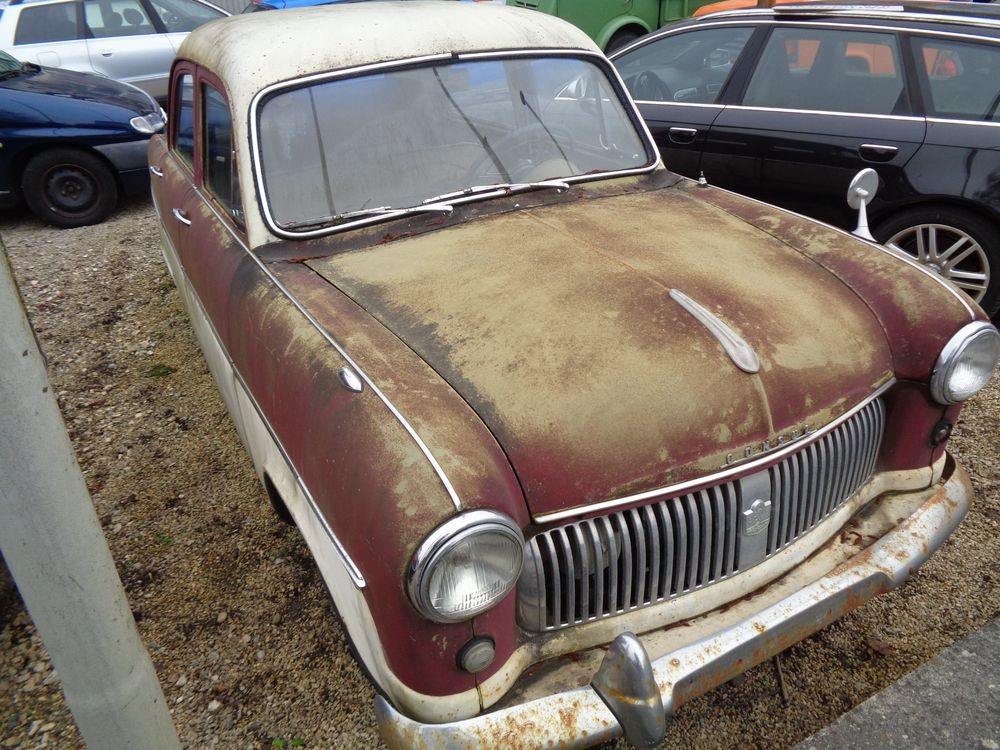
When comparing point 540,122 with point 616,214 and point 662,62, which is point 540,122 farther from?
point 662,62

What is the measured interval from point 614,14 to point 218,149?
289 inches

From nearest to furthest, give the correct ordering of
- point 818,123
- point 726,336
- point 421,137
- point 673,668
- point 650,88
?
1. point 673,668
2. point 726,336
3. point 421,137
4. point 818,123
5. point 650,88

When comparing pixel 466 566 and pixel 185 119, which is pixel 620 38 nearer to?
pixel 185 119

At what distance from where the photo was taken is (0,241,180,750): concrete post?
126 centimetres

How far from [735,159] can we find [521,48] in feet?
6.67

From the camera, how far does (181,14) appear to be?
7973 millimetres

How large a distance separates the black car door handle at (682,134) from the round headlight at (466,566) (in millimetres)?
3836

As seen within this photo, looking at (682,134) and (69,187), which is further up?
(682,134)

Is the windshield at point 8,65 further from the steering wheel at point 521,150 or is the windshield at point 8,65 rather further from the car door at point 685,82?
the steering wheel at point 521,150

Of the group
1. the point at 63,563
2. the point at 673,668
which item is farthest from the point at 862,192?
the point at 63,563

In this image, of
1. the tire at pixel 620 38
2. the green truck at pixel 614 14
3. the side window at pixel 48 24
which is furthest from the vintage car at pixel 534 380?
the tire at pixel 620 38

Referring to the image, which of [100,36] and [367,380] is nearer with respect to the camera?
[367,380]

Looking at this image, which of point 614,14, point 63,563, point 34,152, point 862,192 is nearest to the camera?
point 63,563

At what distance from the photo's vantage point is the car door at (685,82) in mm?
4754
